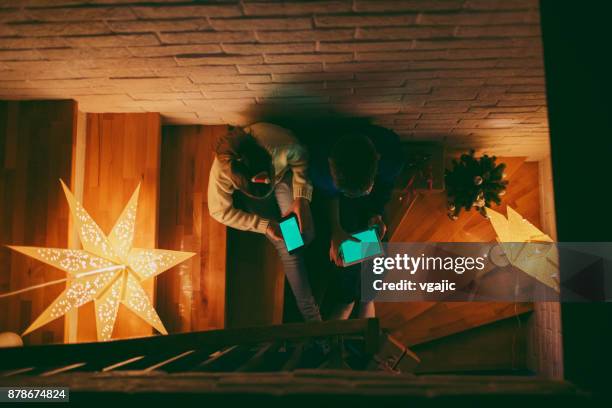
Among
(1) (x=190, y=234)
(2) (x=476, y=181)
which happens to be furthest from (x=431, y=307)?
(1) (x=190, y=234)

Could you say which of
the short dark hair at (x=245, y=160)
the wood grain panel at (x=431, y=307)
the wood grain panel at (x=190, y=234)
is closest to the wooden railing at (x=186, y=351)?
the short dark hair at (x=245, y=160)

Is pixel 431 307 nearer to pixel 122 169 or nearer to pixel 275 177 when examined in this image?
pixel 275 177

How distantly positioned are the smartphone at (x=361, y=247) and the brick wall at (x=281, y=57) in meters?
1.25

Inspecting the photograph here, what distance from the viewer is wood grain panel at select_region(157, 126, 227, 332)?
14.4 ft

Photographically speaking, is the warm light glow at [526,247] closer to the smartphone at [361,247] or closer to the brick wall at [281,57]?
the brick wall at [281,57]

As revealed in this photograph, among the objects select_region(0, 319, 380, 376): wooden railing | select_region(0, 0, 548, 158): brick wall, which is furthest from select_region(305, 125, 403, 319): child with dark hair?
select_region(0, 319, 380, 376): wooden railing

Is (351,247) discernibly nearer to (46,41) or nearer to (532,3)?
(532,3)

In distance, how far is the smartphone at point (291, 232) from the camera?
12.1 feet

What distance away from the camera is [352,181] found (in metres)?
3.16

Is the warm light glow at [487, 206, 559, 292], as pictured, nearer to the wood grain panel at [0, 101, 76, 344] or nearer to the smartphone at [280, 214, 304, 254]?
the smartphone at [280, 214, 304, 254]

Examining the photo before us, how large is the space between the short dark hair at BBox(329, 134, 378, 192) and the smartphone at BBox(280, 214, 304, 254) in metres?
0.70

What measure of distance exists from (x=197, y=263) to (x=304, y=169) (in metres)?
1.70

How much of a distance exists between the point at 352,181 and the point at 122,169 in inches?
99.5

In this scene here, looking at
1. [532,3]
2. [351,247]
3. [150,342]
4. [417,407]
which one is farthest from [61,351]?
[532,3]
